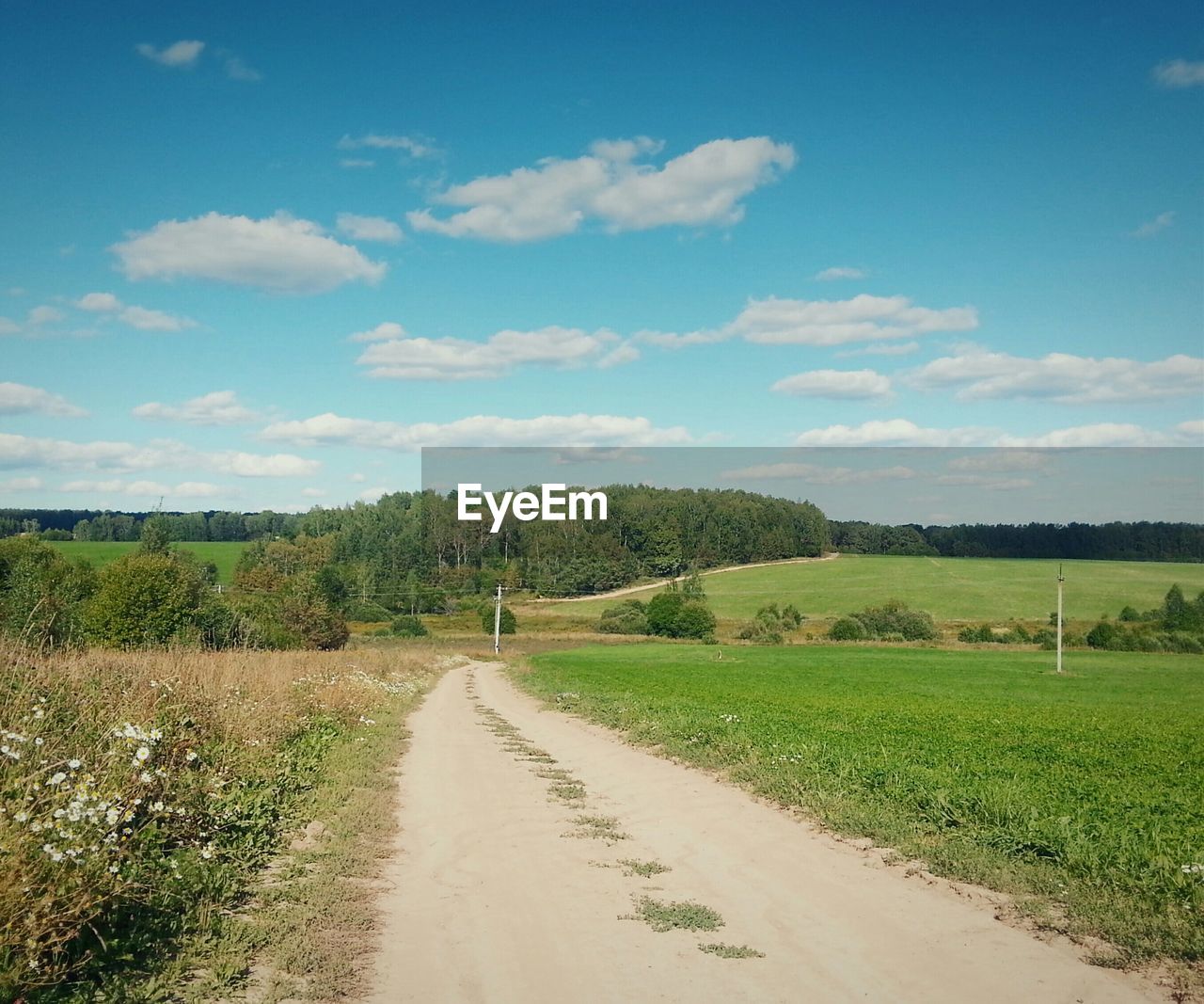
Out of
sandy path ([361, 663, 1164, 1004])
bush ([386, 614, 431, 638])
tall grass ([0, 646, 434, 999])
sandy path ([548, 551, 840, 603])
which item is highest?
tall grass ([0, 646, 434, 999])

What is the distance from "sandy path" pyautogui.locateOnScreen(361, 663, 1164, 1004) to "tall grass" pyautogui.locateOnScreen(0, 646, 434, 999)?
1.49 m

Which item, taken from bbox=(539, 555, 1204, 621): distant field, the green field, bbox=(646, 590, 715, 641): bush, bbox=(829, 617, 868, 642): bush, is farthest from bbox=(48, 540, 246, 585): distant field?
the green field

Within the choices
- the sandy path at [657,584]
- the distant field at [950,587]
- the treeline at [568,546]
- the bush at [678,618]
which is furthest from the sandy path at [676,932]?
the sandy path at [657,584]

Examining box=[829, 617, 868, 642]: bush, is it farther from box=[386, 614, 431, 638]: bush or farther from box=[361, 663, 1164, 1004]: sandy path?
box=[361, 663, 1164, 1004]: sandy path

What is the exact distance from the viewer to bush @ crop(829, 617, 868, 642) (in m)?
79.9

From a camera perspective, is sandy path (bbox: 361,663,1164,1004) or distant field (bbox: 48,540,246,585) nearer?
sandy path (bbox: 361,663,1164,1004)

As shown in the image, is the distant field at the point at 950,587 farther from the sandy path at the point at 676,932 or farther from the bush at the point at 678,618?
the sandy path at the point at 676,932

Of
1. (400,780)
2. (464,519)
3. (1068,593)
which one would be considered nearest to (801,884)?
(400,780)

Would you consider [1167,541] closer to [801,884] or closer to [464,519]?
[464,519]

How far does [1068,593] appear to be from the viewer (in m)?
91.1

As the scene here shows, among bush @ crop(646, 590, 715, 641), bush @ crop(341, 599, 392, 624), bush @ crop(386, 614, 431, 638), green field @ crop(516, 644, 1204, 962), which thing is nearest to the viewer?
green field @ crop(516, 644, 1204, 962)

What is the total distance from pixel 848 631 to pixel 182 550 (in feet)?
Answer: 232

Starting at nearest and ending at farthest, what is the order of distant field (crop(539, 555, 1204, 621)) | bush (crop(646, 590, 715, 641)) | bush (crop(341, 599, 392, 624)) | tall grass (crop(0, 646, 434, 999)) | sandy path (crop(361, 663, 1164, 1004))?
tall grass (crop(0, 646, 434, 999)) → sandy path (crop(361, 663, 1164, 1004)) → bush (crop(646, 590, 715, 641)) → distant field (crop(539, 555, 1204, 621)) → bush (crop(341, 599, 392, 624))

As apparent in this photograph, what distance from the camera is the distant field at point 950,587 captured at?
87312 mm
